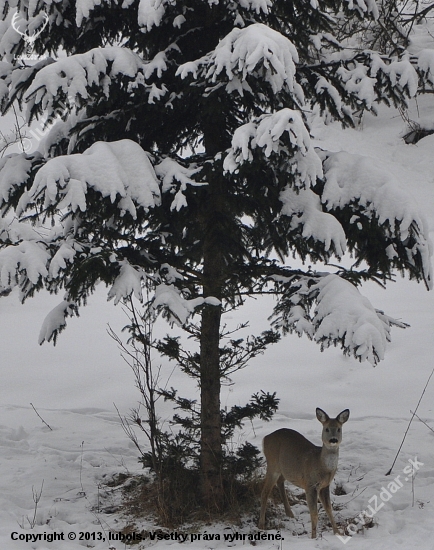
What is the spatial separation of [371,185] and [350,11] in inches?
69.7

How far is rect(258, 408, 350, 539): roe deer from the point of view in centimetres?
513

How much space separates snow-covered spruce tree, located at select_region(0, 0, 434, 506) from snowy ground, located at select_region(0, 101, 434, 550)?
1.49m

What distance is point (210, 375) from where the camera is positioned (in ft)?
19.2

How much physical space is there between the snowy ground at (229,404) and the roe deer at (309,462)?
33cm

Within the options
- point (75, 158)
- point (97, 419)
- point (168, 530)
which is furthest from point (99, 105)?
point (97, 419)

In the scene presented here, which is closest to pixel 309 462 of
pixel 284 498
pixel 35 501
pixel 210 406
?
pixel 284 498

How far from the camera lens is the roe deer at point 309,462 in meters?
5.13

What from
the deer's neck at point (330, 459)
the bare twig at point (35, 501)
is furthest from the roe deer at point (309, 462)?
the bare twig at point (35, 501)

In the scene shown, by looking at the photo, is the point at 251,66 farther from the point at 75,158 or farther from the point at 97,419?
the point at 97,419

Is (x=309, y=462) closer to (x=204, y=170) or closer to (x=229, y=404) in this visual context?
(x=204, y=170)

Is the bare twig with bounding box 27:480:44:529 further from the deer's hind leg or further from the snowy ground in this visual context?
the deer's hind leg

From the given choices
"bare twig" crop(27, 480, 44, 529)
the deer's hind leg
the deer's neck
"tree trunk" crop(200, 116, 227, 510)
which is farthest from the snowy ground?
the deer's neck

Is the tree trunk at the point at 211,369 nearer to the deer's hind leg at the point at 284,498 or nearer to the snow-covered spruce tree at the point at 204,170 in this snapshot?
the snow-covered spruce tree at the point at 204,170

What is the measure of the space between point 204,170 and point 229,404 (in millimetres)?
6542
